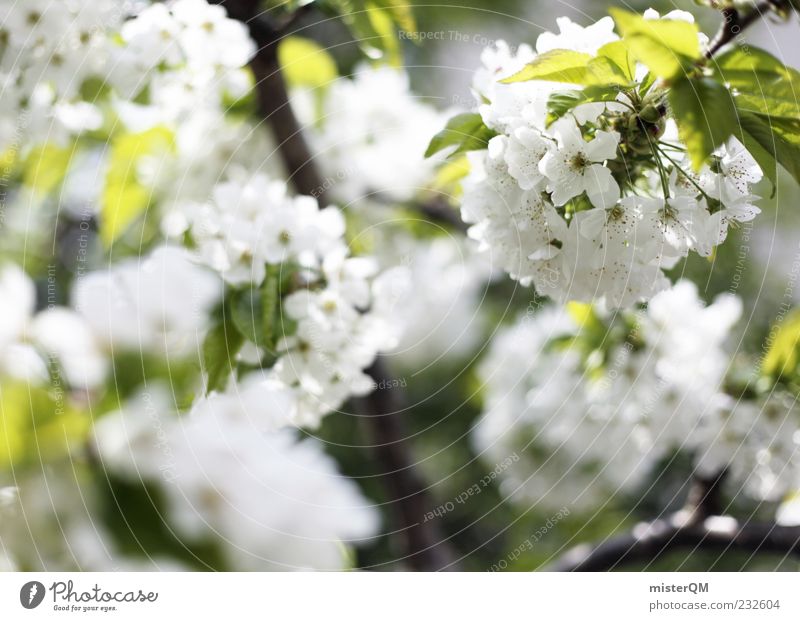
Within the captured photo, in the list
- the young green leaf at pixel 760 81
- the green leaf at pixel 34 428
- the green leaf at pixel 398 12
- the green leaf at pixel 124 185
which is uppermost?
the green leaf at pixel 398 12

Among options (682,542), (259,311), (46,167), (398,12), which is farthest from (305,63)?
(682,542)

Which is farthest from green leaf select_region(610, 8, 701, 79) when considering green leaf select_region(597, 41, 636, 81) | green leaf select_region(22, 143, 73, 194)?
green leaf select_region(22, 143, 73, 194)

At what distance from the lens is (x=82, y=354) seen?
2.02 feet

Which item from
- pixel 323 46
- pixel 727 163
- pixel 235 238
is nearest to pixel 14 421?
pixel 235 238

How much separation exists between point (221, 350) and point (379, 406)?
394mm

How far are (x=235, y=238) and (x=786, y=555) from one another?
2.82 ft

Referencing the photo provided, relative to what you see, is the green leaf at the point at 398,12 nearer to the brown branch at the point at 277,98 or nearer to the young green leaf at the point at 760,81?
the brown branch at the point at 277,98

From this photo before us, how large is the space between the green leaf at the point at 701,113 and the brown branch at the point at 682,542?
0.61 metres

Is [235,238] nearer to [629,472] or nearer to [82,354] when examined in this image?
[82,354]

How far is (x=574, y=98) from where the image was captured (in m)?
0.58

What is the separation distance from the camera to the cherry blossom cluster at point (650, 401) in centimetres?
107

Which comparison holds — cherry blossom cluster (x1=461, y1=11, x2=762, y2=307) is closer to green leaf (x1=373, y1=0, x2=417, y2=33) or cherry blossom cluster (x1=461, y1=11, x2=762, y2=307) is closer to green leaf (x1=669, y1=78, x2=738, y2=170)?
green leaf (x1=669, y1=78, x2=738, y2=170)

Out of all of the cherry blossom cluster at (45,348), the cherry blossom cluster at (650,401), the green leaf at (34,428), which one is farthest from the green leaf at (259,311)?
the cherry blossom cluster at (650,401)
